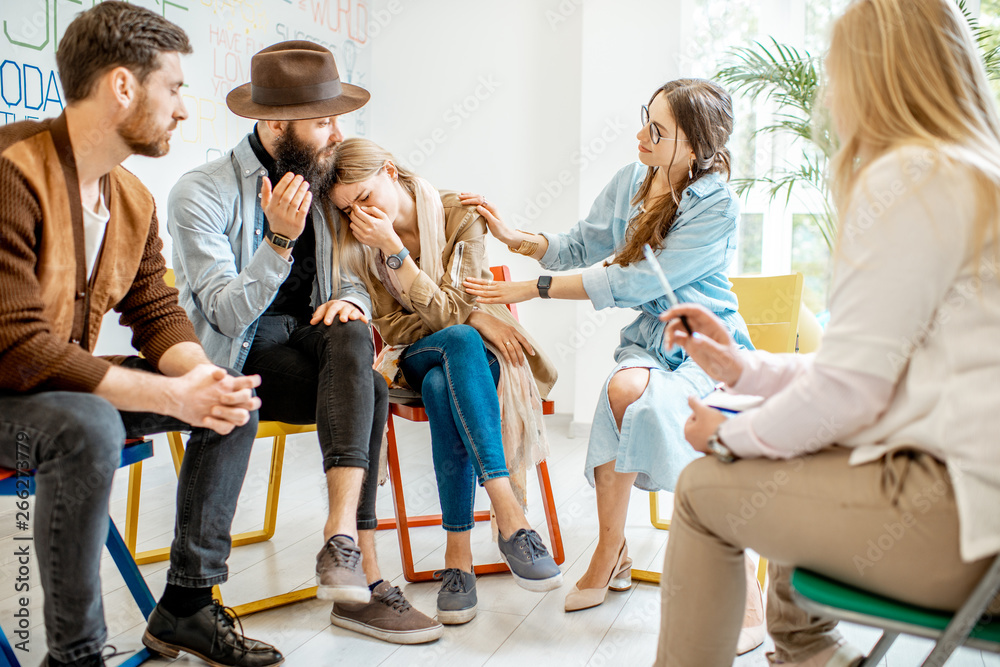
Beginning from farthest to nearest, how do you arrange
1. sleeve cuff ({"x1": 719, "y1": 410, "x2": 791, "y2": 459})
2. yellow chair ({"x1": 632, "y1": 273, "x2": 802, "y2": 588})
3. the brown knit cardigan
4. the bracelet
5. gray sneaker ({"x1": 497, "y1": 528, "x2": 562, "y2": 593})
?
the bracelet < yellow chair ({"x1": 632, "y1": 273, "x2": 802, "y2": 588}) < gray sneaker ({"x1": 497, "y1": 528, "x2": 562, "y2": 593}) < the brown knit cardigan < sleeve cuff ({"x1": 719, "y1": 410, "x2": 791, "y2": 459})

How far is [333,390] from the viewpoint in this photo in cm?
173

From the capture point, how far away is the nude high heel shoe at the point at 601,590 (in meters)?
1.86

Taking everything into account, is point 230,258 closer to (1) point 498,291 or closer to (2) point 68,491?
(1) point 498,291

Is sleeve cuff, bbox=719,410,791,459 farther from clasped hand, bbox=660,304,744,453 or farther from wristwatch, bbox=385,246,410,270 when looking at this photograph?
wristwatch, bbox=385,246,410,270

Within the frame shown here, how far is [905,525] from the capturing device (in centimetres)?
91

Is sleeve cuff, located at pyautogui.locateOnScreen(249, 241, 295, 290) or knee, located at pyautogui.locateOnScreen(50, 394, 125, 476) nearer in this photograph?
knee, located at pyautogui.locateOnScreen(50, 394, 125, 476)

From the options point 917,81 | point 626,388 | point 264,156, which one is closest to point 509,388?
point 626,388

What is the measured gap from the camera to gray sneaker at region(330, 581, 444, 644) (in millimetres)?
1699

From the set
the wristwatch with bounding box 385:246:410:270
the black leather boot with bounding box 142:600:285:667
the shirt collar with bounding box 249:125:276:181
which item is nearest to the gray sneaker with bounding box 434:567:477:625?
the black leather boot with bounding box 142:600:285:667

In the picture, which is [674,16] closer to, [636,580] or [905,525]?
[636,580]

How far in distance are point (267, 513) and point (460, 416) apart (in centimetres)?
82

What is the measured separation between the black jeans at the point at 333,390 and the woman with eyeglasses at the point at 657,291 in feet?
1.33

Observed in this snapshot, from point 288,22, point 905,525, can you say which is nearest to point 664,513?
point 905,525

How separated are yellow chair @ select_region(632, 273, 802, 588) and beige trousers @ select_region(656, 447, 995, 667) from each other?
98cm
